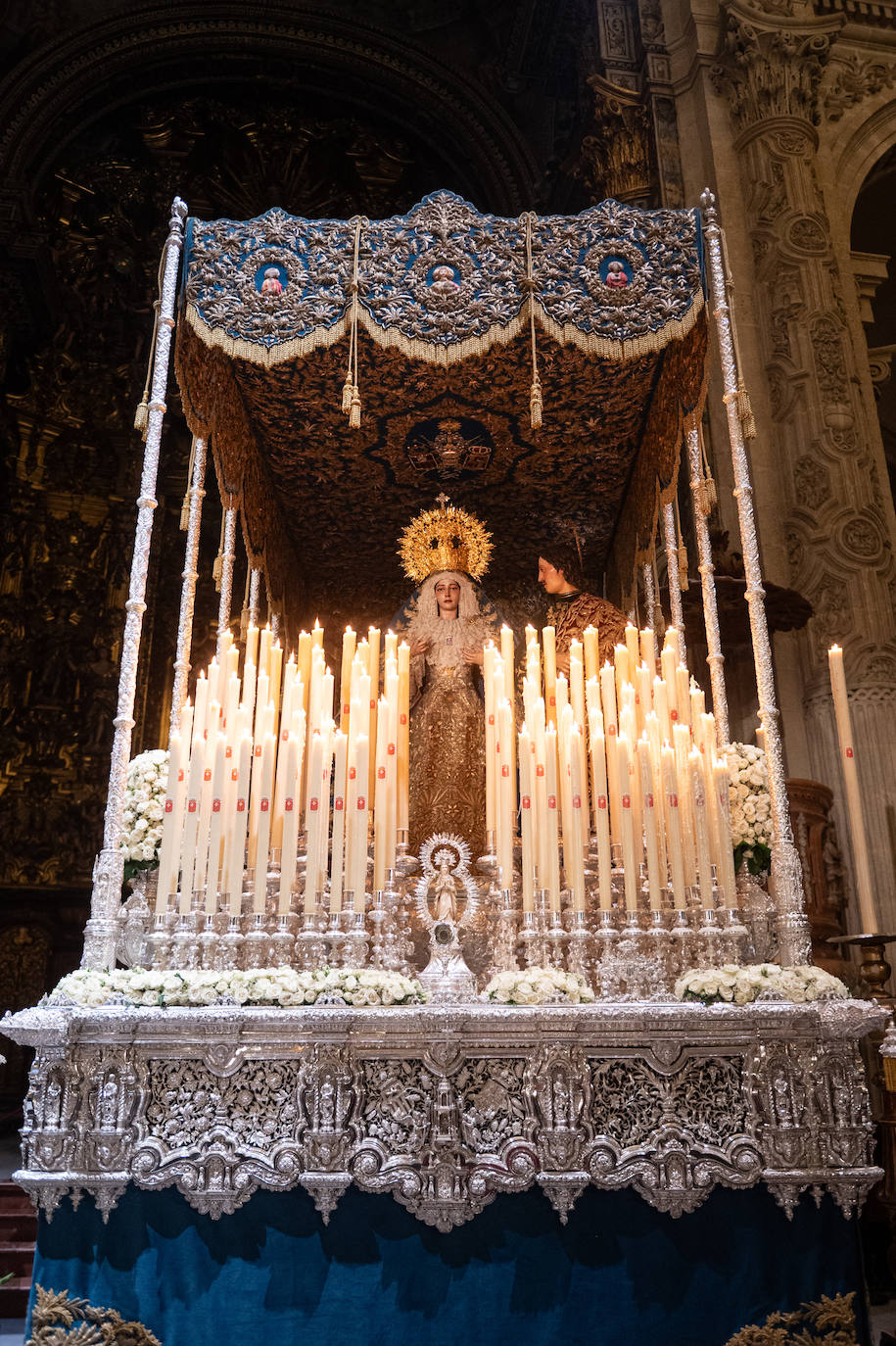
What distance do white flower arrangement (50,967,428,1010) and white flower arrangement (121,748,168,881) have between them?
69cm

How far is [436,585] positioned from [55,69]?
27.4ft

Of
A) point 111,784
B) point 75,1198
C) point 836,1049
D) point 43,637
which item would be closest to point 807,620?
point 836,1049

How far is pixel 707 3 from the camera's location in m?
8.95

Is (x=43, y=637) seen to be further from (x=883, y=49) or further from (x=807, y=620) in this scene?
(x=883, y=49)

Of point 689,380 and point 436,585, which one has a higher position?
point 689,380

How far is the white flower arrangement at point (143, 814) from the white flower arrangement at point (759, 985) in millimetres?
2251

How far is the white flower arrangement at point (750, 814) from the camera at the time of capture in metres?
4.28

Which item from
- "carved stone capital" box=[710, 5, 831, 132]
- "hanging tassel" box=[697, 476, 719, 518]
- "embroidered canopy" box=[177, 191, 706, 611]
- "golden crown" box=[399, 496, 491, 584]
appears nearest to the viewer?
"embroidered canopy" box=[177, 191, 706, 611]

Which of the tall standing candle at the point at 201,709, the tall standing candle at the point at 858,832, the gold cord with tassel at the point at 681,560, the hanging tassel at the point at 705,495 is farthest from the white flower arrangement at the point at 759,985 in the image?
the gold cord with tassel at the point at 681,560

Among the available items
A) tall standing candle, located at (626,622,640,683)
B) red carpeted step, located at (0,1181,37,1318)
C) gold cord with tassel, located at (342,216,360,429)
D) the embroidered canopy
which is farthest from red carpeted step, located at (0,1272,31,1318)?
gold cord with tassel, located at (342,216,360,429)

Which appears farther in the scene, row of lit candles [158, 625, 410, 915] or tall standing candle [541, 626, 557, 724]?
tall standing candle [541, 626, 557, 724]

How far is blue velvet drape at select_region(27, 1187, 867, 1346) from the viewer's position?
328cm

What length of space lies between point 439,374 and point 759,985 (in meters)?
3.80

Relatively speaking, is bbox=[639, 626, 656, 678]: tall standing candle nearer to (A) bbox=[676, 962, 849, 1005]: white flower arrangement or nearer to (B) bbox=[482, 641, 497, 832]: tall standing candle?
(B) bbox=[482, 641, 497, 832]: tall standing candle
